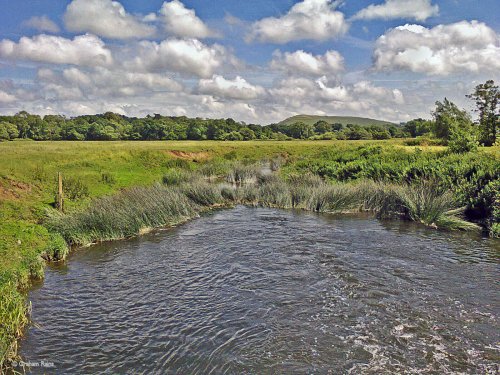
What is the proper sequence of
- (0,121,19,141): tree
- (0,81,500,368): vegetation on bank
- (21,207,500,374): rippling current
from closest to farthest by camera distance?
(21,207,500,374): rippling current → (0,81,500,368): vegetation on bank → (0,121,19,141): tree

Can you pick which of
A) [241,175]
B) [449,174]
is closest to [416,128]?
[241,175]

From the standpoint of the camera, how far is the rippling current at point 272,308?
8.77m

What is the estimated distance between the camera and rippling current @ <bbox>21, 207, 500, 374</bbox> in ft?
28.8

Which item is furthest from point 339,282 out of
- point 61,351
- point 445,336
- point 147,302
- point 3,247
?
point 3,247

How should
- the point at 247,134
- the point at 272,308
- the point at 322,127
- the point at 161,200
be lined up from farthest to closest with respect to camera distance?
1. the point at 322,127
2. the point at 247,134
3. the point at 161,200
4. the point at 272,308

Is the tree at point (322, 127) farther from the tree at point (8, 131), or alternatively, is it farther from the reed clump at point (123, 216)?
the reed clump at point (123, 216)

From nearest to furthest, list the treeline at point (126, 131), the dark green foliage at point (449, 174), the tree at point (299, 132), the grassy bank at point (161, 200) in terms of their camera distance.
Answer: the grassy bank at point (161, 200) < the dark green foliage at point (449, 174) < the treeline at point (126, 131) < the tree at point (299, 132)

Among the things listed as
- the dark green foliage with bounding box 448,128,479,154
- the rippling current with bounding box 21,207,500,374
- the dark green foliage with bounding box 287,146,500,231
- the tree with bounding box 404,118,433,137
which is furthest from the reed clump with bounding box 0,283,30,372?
the tree with bounding box 404,118,433,137

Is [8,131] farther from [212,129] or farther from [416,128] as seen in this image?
[416,128]

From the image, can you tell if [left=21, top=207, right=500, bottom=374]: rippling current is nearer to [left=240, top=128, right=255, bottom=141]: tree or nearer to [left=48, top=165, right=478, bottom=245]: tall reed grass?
[left=48, top=165, right=478, bottom=245]: tall reed grass

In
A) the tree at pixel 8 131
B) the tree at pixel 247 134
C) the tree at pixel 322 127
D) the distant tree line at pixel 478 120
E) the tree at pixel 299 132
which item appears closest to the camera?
the distant tree line at pixel 478 120

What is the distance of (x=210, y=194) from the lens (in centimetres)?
2797

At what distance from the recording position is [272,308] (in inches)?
446

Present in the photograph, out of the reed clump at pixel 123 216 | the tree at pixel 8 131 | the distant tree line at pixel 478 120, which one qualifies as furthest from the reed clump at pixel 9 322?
the tree at pixel 8 131
